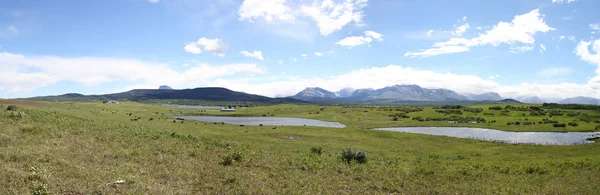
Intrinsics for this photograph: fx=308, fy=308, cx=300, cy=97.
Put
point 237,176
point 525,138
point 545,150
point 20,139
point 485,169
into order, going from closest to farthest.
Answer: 1. point 237,176
2. point 20,139
3. point 485,169
4. point 545,150
5. point 525,138

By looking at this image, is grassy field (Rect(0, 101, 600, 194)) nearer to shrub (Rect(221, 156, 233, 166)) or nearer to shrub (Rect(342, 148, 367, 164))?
shrub (Rect(221, 156, 233, 166))

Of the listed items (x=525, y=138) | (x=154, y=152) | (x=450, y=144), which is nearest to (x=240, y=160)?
(x=154, y=152)

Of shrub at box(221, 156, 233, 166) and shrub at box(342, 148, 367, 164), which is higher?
shrub at box(221, 156, 233, 166)

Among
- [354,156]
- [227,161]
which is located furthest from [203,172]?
[354,156]

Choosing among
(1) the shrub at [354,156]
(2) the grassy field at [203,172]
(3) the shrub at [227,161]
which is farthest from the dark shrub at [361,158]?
(3) the shrub at [227,161]

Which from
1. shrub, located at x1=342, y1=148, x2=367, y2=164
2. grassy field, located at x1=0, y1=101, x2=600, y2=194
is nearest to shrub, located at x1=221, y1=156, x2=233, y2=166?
grassy field, located at x1=0, y1=101, x2=600, y2=194

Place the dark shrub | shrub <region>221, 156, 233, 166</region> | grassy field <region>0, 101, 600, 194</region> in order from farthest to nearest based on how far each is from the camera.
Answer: the dark shrub → shrub <region>221, 156, 233, 166</region> → grassy field <region>0, 101, 600, 194</region>

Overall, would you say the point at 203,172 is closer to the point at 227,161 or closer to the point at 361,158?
the point at 227,161

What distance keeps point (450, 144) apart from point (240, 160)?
48.5m

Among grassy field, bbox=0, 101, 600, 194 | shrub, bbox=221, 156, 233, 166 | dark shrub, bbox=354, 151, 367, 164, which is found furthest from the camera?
dark shrub, bbox=354, 151, 367, 164

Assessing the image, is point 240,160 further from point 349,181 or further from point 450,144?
point 450,144

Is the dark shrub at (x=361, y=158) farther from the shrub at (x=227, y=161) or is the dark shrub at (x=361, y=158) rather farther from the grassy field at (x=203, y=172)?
the shrub at (x=227, y=161)

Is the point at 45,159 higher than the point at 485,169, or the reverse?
the point at 45,159

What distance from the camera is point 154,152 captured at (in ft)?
86.3
